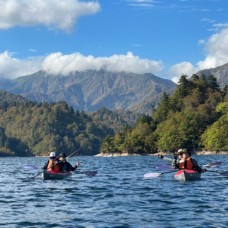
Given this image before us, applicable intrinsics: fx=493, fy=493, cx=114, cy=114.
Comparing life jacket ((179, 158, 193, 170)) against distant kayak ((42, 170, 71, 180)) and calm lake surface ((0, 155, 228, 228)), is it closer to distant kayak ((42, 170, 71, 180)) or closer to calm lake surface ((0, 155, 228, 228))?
calm lake surface ((0, 155, 228, 228))

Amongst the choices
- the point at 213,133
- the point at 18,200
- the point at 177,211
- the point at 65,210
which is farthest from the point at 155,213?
the point at 213,133

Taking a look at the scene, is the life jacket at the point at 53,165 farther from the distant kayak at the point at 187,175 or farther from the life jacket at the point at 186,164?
the life jacket at the point at 186,164

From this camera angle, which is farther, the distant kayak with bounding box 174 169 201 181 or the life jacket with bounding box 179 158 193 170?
the life jacket with bounding box 179 158 193 170

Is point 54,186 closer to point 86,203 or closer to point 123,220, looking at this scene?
point 86,203

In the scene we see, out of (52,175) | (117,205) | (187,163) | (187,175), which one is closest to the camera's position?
(117,205)

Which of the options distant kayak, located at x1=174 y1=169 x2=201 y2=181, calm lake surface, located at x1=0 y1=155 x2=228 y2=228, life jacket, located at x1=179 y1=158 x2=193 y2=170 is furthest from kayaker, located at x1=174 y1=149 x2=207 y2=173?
calm lake surface, located at x1=0 y1=155 x2=228 y2=228

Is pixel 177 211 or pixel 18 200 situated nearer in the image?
pixel 177 211

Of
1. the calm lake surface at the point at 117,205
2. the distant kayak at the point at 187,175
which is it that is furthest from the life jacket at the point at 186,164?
the calm lake surface at the point at 117,205

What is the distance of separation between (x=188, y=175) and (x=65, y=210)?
1727 centimetres

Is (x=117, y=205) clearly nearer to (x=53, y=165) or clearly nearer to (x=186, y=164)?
(x=186, y=164)

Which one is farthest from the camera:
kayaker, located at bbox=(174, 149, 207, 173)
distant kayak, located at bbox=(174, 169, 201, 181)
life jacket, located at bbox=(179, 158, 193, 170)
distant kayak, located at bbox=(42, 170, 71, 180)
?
distant kayak, located at bbox=(42, 170, 71, 180)

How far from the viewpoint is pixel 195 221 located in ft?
71.6

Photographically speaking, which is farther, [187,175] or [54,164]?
[54,164]

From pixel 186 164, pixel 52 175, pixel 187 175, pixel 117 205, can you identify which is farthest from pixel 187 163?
pixel 117 205
